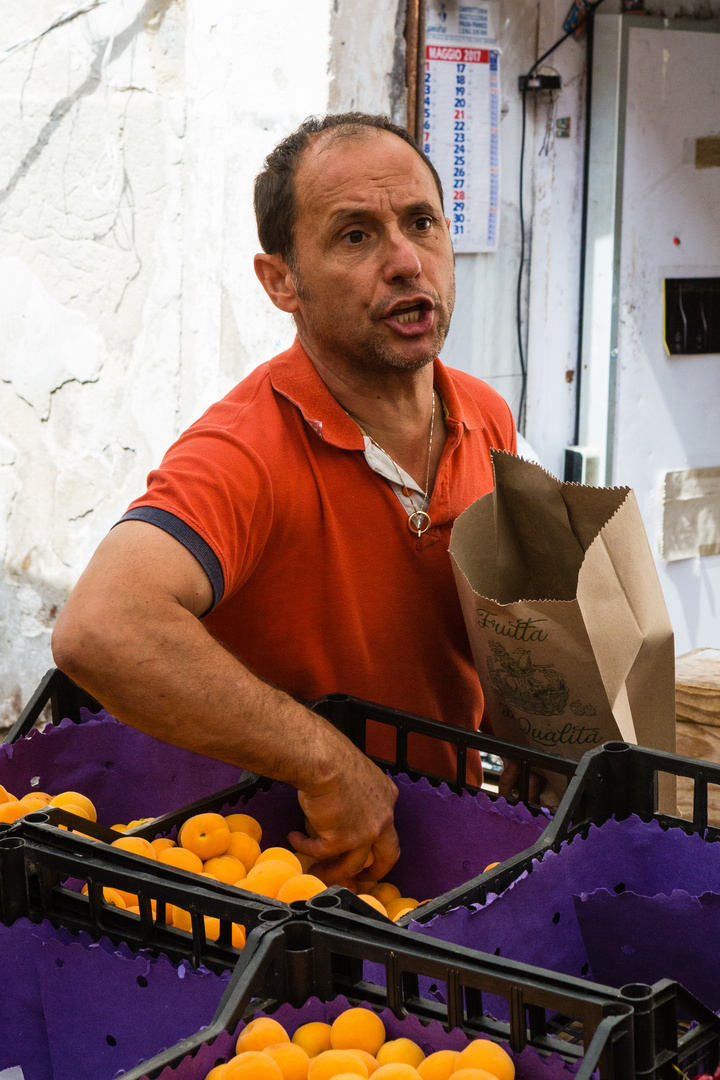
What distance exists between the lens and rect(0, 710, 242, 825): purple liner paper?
1.80 m

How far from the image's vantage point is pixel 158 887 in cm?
112

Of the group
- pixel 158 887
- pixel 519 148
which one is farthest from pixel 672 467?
pixel 158 887

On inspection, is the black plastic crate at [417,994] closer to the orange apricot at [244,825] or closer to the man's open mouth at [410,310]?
the orange apricot at [244,825]

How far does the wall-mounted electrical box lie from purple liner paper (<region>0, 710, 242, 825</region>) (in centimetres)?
312

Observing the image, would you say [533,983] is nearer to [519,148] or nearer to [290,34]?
[290,34]

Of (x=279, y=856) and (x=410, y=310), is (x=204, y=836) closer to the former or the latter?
(x=279, y=856)

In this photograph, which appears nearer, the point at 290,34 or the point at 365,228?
the point at 365,228

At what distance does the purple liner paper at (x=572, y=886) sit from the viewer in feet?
3.98

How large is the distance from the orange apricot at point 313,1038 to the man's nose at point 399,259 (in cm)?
116

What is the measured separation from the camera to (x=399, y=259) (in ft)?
5.96

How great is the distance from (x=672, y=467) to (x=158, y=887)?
371 centimetres

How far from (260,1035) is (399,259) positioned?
1.21 meters

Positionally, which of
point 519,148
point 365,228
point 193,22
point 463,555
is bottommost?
point 463,555

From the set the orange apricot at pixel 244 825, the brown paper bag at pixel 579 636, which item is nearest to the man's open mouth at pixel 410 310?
the brown paper bag at pixel 579 636
